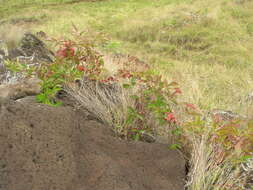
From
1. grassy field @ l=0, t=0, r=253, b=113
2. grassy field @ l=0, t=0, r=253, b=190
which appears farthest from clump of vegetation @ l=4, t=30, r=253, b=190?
grassy field @ l=0, t=0, r=253, b=113

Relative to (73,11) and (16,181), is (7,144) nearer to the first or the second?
(16,181)

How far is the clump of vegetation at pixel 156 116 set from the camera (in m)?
2.50

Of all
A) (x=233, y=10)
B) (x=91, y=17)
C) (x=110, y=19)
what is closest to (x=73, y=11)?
(x=91, y=17)

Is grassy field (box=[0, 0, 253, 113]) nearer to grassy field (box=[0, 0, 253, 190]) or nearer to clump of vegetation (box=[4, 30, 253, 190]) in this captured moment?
grassy field (box=[0, 0, 253, 190])

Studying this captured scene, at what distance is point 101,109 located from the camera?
2.98m

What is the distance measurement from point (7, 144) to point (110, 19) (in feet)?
46.2

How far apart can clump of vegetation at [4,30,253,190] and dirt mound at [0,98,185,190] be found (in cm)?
21

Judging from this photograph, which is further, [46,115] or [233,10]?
[233,10]

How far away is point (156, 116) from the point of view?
2945mm

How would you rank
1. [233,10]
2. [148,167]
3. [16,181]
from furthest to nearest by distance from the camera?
[233,10] < [148,167] < [16,181]

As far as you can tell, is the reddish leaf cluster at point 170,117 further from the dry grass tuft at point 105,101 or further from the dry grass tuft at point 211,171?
the dry grass tuft at point 105,101

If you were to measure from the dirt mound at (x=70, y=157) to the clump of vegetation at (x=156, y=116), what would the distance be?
0.69 ft

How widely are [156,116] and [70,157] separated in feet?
3.34

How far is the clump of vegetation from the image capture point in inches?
98.5
